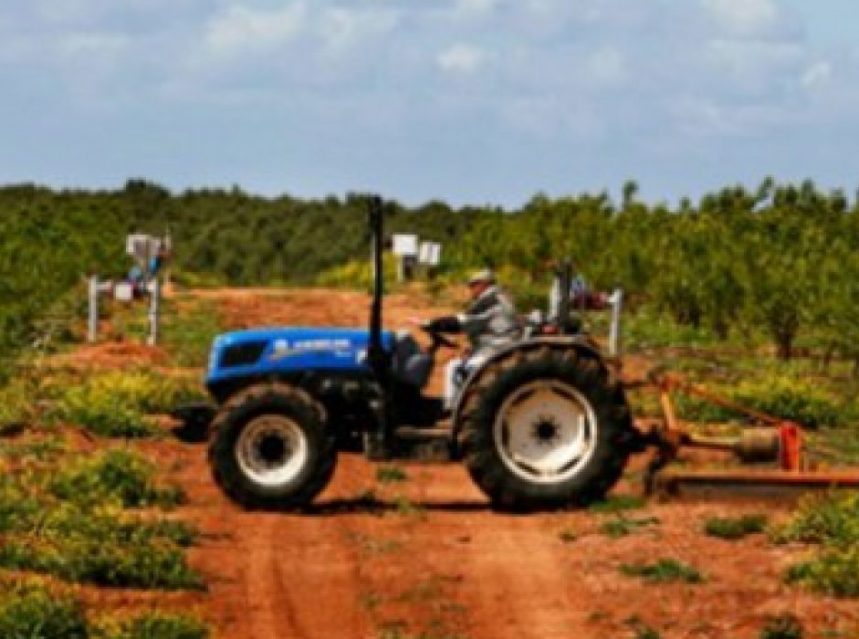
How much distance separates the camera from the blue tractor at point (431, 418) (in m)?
15.6

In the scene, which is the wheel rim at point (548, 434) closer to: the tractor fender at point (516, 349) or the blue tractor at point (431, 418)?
the blue tractor at point (431, 418)

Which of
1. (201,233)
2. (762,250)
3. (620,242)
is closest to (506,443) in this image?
(762,250)

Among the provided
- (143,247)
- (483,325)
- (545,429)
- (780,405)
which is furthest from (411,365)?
(143,247)

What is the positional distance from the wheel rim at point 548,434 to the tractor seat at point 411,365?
83 cm

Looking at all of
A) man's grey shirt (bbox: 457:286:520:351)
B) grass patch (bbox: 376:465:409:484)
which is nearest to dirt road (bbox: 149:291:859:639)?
grass patch (bbox: 376:465:409:484)

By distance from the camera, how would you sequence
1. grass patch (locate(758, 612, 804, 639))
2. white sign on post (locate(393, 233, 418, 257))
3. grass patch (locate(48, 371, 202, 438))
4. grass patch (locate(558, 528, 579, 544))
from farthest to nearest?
white sign on post (locate(393, 233, 418, 257)), grass patch (locate(48, 371, 202, 438)), grass patch (locate(558, 528, 579, 544)), grass patch (locate(758, 612, 804, 639))

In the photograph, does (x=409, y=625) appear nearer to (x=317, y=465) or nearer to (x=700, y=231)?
(x=317, y=465)

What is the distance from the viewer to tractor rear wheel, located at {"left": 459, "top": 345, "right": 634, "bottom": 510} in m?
15.5

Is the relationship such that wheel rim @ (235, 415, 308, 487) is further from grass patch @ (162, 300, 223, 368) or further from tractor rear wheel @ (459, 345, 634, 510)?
grass patch @ (162, 300, 223, 368)

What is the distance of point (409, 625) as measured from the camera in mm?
11945

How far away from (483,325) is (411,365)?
628mm

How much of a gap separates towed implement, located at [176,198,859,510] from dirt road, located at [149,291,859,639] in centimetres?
27

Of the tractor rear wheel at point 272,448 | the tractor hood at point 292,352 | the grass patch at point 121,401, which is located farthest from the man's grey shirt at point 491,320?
the grass patch at point 121,401

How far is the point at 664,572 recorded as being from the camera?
13.2 meters
